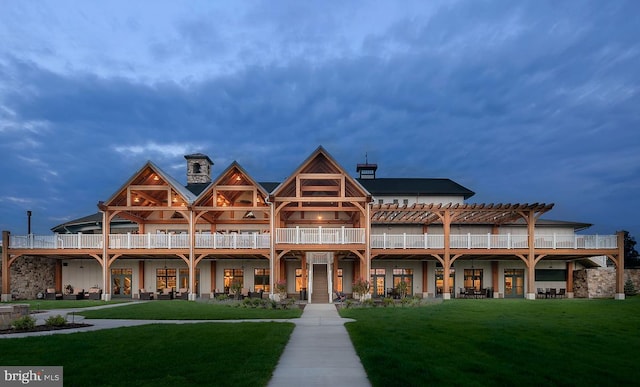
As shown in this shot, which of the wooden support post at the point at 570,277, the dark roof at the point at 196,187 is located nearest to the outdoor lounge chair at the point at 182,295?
the dark roof at the point at 196,187

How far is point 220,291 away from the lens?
31703 mm

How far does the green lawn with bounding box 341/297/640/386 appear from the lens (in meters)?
8.19

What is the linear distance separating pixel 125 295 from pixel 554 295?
101 feet

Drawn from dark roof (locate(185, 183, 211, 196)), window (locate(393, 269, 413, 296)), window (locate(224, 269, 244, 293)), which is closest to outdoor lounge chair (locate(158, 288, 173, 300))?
window (locate(224, 269, 244, 293))

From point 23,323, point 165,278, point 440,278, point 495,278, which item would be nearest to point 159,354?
point 23,323

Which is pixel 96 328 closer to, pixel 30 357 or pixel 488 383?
pixel 30 357

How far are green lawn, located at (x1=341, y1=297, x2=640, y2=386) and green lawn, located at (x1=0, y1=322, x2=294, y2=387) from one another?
2.48 m

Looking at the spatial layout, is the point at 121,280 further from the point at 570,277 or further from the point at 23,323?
the point at 570,277

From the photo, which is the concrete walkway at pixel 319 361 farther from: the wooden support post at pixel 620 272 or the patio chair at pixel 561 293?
the wooden support post at pixel 620 272

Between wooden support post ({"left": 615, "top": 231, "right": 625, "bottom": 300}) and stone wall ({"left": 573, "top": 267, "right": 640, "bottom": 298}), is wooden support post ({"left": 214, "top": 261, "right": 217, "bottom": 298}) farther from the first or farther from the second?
wooden support post ({"left": 615, "top": 231, "right": 625, "bottom": 300})

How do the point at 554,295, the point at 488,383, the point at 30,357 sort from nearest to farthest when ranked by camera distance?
the point at 488,383
the point at 30,357
the point at 554,295

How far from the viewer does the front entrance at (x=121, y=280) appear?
32.1 metres

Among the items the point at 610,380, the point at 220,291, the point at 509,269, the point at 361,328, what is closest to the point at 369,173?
the point at 509,269

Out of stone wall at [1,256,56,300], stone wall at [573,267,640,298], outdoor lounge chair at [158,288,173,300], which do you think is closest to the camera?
outdoor lounge chair at [158,288,173,300]
